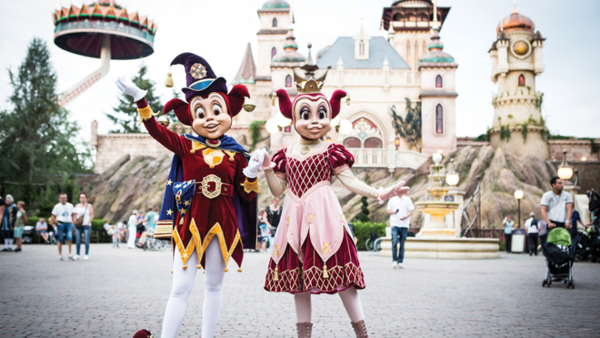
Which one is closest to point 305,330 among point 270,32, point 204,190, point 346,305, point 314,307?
point 346,305

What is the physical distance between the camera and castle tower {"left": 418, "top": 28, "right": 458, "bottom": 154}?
42.9 m

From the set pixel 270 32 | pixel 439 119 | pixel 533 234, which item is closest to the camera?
pixel 533 234

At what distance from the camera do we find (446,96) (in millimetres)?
42906

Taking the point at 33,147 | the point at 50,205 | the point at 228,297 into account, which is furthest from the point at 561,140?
the point at 228,297

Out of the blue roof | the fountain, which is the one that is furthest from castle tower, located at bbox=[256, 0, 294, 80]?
the fountain

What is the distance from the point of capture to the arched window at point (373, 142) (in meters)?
44.1

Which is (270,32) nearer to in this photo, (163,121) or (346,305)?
(163,121)

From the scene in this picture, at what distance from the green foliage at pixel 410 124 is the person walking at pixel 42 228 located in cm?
2753

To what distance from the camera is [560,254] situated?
332 inches

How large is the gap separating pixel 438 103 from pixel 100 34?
3311 centimetres

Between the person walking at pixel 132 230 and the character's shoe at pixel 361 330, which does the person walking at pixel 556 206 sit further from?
the person walking at pixel 132 230

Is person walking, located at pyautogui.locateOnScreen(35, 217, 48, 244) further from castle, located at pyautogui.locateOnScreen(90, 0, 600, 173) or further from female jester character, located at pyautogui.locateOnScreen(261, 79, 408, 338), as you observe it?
female jester character, located at pyautogui.locateOnScreen(261, 79, 408, 338)

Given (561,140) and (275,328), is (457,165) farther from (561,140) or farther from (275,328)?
(275,328)

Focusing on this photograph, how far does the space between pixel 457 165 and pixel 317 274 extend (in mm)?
36724
